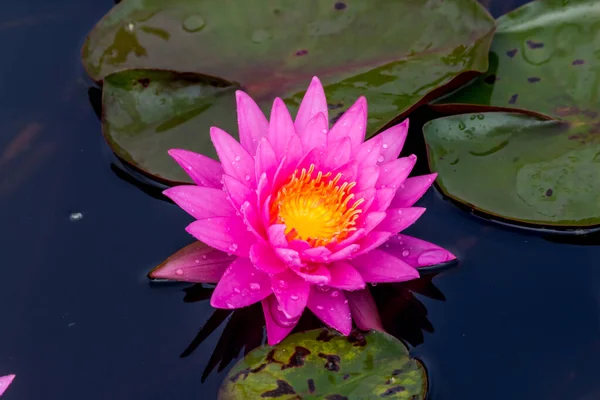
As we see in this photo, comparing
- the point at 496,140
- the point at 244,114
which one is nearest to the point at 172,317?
the point at 244,114

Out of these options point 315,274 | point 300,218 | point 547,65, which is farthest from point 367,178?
point 547,65

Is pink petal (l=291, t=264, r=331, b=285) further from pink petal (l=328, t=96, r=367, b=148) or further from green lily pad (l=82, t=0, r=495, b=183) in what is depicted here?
green lily pad (l=82, t=0, r=495, b=183)

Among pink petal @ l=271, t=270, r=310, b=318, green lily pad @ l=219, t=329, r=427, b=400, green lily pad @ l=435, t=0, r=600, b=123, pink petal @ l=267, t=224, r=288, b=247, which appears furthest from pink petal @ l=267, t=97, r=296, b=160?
green lily pad @ l=435, t=0, r=600, b=123

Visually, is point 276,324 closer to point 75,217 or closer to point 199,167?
point 199,167

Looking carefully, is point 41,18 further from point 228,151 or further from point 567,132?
point 567,132

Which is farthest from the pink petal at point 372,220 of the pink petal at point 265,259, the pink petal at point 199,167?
the pink petal at point 199,167

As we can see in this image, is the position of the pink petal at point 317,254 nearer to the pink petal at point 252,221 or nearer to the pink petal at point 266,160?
the pink petal at point 252,221
